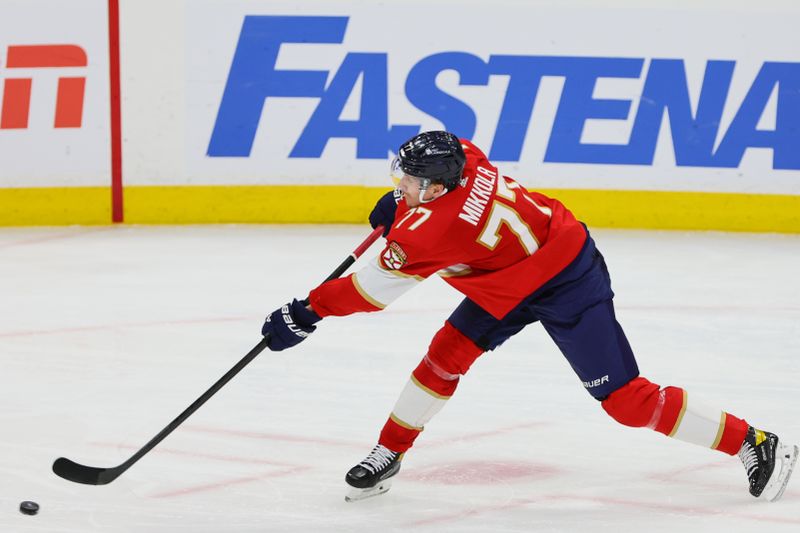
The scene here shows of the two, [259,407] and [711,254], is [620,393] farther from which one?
[711,254]

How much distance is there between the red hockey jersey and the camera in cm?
289

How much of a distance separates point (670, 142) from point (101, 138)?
3.21 metres

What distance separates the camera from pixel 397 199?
131 inches

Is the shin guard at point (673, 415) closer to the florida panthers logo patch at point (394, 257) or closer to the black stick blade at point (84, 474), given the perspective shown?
the florida panthers logo patch at point (394, 257)

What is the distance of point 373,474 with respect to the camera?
326 centimetres

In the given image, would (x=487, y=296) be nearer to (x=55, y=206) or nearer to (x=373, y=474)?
(x=373, y=474)

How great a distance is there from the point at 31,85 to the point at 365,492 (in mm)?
4368

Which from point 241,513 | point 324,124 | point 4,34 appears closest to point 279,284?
point 324,124

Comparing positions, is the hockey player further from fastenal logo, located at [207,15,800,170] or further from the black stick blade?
fastenal logo, located at [207,15,800,170]

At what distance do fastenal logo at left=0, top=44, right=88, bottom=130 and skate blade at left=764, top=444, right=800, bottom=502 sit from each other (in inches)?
190

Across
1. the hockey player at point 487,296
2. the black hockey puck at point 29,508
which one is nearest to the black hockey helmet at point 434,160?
the hockey player at point 487,296

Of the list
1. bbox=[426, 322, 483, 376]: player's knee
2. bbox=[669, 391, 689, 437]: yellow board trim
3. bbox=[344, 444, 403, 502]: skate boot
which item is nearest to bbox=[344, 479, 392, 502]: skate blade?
bbox=[344, 444, 403, 502]: skate boot

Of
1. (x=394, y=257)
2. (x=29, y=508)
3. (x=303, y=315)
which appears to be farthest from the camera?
(x=29, y=508)

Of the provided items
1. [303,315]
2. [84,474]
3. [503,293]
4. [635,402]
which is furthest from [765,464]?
[84,474]
